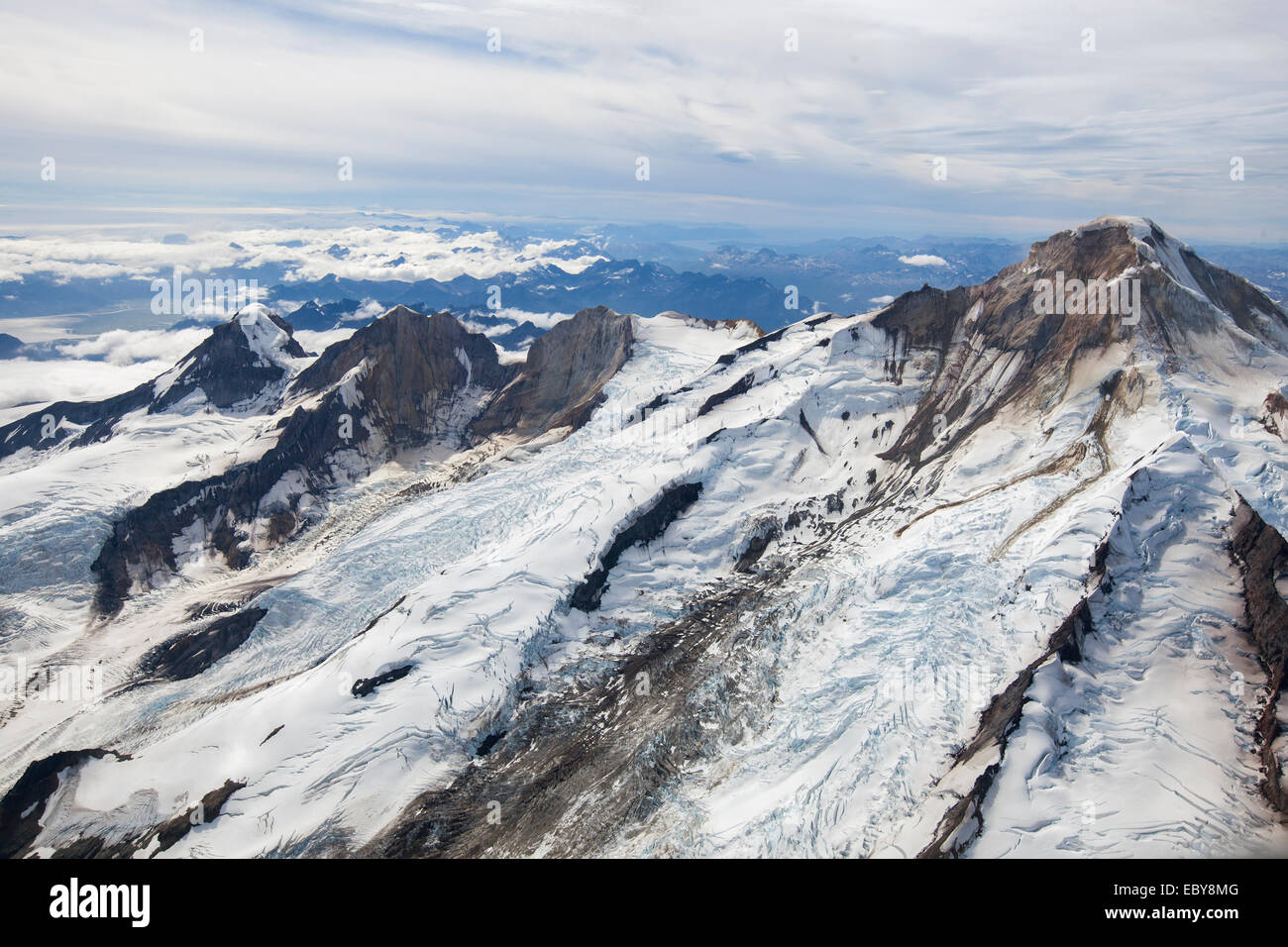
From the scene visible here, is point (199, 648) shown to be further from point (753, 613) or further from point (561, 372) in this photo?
point (561, 372)

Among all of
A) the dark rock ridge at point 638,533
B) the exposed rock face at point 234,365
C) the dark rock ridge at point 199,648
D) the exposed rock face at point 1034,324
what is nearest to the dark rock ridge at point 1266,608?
the exposed rock face at point 1034,324

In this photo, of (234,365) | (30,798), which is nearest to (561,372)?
(234,365)

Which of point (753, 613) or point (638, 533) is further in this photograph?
point (638, 533)

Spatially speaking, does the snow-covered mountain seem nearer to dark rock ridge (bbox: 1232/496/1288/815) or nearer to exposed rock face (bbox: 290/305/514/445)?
dark rock ridge (bbox: 1232/496/1288/815)

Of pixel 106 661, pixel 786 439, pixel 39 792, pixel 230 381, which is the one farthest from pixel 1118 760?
pixel 230 381

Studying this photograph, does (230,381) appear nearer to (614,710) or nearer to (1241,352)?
(614,710)

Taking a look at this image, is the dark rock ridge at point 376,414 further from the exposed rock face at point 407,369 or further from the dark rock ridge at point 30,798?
the dark rock ridge at point 30,798
